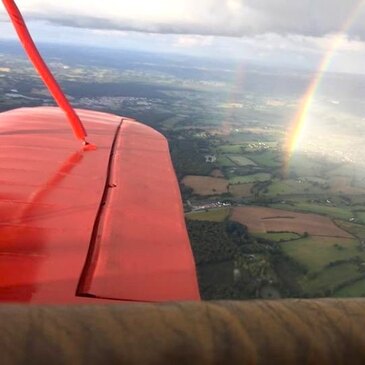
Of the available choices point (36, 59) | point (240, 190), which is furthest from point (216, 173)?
point (36, 59)

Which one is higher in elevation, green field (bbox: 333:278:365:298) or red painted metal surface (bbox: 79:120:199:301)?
red painted metal surface (bbox: 79:120:199:301)

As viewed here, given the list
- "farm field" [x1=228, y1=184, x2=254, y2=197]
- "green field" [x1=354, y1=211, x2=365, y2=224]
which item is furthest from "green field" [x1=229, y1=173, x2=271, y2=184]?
"green field" [x1=354, y1=211, x2=365, y2=224]

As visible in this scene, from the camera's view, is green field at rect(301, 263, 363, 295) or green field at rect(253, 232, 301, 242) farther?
green field at rect(253, 232, 301, 242)

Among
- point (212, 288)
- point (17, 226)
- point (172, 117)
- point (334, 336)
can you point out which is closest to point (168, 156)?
point (17, 226)

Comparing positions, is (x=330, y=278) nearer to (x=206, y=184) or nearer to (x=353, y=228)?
(x=353, y=228)

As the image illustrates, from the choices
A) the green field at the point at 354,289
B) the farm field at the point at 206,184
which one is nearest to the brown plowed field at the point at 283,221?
the farm field at the point at 206,184

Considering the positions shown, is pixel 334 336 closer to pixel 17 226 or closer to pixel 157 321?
pixel 157 321

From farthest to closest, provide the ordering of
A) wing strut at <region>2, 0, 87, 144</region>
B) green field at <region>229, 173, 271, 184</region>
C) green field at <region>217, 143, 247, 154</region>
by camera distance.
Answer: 1. green field at <region>217, 143, 247, 154</region>
2. green field at <region>229, 173, 271, 184</region>
3. wing strut at <region>2, 0, 87, 144</region>

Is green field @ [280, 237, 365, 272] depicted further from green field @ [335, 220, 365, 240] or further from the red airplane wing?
the red airplane wing
